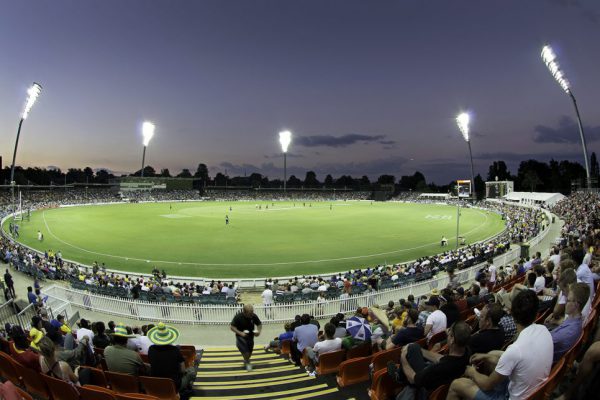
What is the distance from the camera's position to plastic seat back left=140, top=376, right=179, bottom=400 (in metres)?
5.68

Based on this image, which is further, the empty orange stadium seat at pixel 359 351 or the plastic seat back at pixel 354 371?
the empty orange stadium seat at pixel 359 351

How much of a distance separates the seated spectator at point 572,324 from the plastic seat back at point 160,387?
5.47 meters

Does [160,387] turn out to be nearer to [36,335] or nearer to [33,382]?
[33,382]

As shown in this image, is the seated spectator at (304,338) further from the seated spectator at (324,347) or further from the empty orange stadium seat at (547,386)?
the empty orange stadium seat at (547,386)

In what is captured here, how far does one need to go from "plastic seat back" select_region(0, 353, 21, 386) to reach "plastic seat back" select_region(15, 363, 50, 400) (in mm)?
157

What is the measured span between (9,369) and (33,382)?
907 millimetres

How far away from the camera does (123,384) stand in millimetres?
5801

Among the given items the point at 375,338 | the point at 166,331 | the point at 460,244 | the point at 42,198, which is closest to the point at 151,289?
the point at 166,331

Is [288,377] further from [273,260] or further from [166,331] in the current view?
[273,260]

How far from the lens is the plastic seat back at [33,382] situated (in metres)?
5.69

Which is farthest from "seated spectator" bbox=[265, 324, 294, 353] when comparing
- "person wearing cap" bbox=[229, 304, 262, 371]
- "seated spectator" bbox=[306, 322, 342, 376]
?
"seated spectator" bbox=[306, 322, 342, 376]

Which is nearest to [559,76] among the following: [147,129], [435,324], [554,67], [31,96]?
[554,67]

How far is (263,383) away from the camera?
22.4 ft

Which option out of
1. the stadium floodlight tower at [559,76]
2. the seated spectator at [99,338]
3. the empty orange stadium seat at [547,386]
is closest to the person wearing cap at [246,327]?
the seated spectator at [99,338]
